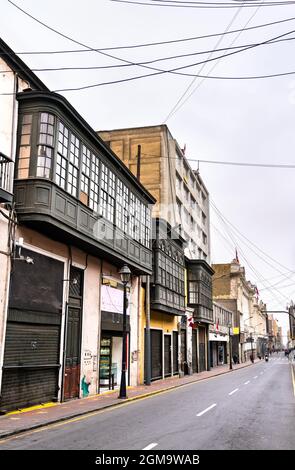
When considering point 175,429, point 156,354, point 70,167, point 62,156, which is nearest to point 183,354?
point 156,354

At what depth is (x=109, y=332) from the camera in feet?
71.4

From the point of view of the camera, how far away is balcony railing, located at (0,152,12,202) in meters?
13.2

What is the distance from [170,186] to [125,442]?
30179mm

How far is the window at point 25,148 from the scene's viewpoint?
49.3ft

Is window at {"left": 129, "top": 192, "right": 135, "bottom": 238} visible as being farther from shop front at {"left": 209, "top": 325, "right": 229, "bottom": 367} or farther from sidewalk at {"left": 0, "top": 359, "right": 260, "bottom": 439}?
shop front at {"left": 209, "top": 325, "right": 229, "bottom": 367}

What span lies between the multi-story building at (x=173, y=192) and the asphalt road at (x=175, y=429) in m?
20.4

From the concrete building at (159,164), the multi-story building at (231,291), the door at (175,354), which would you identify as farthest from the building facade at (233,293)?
the door at (175,354)

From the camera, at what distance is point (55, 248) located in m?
16.8

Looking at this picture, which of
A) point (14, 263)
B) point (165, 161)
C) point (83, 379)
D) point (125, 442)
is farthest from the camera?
point (165, 161)

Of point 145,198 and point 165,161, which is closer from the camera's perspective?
point 145,198

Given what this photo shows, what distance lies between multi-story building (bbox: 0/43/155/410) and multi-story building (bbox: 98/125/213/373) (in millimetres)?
15272

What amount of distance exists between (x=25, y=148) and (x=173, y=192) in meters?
24.6
